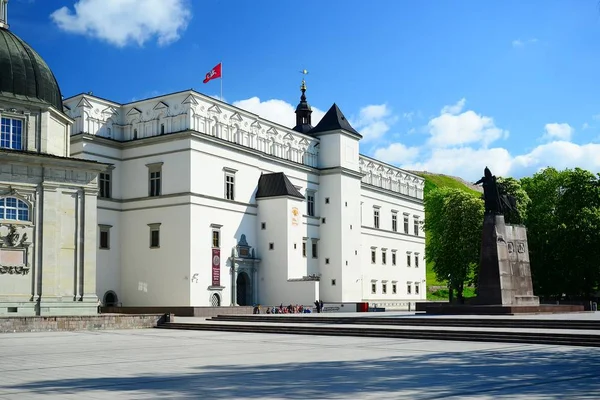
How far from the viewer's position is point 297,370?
15.9 m

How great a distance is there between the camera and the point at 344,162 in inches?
2496

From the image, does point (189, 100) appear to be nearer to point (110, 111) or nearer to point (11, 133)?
point (110, 111)

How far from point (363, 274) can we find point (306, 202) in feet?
39.2

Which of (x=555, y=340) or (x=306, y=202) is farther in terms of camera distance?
(x=306, y=202)

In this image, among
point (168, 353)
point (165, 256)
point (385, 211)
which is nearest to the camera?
point (168, 353)

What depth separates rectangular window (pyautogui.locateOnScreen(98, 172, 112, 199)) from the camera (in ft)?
162

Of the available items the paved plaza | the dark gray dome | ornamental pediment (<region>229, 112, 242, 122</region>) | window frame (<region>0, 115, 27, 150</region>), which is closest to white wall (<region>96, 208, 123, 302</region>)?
the dark gray dome

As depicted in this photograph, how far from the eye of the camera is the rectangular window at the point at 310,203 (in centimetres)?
6156

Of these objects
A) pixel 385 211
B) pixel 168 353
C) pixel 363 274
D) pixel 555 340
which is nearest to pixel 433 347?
pixel 555 340

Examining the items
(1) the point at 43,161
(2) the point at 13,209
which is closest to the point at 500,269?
(1) the point at 43,161

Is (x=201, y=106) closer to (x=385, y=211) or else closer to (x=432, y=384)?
(x=385, y=211)

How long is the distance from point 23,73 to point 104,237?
13.8 meters

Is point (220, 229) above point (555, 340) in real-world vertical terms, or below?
above

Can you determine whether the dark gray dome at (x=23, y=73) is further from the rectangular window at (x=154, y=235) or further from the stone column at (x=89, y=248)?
the rectangular window at (x=154, y=235)
